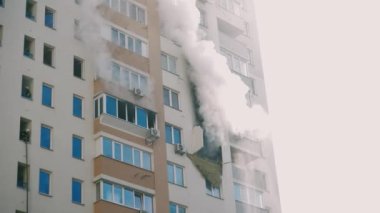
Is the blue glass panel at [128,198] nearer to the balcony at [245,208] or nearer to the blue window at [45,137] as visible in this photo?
the blue window at [45,137]

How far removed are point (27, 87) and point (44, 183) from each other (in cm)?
529

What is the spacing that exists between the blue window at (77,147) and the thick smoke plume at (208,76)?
10.6m

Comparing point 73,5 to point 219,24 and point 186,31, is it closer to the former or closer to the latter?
point 186,31

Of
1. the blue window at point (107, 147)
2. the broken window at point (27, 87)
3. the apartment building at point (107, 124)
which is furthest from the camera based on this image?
the blue window at point (107, 147)

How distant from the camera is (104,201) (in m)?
39.1

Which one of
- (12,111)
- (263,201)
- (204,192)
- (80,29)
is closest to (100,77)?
(80,29)

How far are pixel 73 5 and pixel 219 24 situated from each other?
14091 mm

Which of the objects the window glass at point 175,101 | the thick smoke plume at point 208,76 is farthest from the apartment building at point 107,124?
the thick smoke plume at point 208,76

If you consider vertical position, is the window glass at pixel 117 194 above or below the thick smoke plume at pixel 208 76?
below

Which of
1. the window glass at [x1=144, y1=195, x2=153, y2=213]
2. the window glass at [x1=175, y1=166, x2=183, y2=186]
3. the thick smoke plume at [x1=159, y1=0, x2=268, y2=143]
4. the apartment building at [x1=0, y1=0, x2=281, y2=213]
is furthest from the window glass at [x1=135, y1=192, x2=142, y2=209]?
the thick smoke plume at [x1=159, y1=0, x2=268, y2=143]

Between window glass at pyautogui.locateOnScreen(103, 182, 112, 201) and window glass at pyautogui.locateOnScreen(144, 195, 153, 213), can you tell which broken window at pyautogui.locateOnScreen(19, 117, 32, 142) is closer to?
window glass at pyautogui.locateOnScreen(103, 182, 112, 201)

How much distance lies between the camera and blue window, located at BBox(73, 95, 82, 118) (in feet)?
135

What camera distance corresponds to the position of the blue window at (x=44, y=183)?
122ft

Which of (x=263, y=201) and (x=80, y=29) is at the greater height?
(x=80, y=29)
